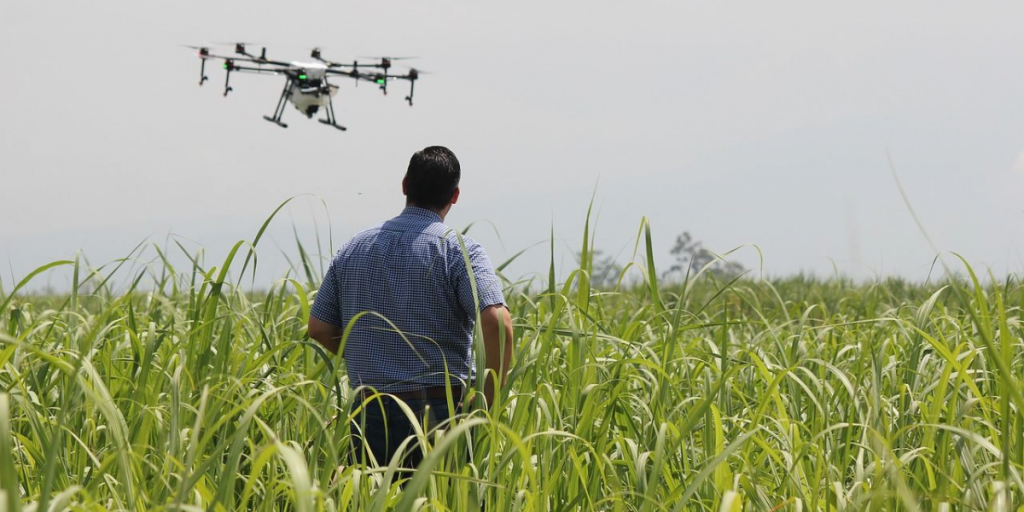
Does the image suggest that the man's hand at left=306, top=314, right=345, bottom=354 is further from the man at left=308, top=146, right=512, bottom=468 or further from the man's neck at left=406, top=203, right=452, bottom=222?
the man's neck at left=406, top=203, right=452, bottom=222

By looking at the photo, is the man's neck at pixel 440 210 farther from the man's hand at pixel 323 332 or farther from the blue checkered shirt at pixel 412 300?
the man's hand at pixel 323 332

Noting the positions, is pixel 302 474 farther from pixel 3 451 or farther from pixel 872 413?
pixel 872 413

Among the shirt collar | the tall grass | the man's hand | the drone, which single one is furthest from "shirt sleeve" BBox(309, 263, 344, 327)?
the drone

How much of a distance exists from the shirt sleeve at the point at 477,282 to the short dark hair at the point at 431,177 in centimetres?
24

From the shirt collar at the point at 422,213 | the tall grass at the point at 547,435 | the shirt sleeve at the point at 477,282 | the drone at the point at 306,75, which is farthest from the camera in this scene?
the drone at the point at 306,75

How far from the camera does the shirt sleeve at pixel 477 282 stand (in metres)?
3.16

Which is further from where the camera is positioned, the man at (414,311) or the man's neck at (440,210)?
the man's neck at (440,210)

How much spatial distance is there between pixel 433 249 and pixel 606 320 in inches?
64.5

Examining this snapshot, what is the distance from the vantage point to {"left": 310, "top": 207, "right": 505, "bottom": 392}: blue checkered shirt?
3209 mm

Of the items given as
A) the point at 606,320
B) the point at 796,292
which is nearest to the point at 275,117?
the point at 796,292

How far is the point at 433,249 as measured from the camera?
3254 millimetres

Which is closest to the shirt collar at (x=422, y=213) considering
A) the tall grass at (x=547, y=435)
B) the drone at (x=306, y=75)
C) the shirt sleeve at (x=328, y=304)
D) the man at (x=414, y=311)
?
the man at (x=414, y=311)

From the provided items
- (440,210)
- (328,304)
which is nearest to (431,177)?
(440,210)

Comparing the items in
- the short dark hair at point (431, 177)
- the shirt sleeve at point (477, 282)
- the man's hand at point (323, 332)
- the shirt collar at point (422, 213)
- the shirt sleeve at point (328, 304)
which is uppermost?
the short dark hair at point (431, 177)
